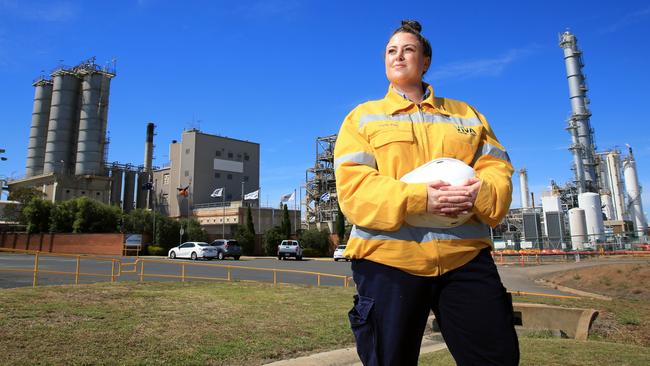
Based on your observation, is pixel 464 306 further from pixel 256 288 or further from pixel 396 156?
pixel 256 288

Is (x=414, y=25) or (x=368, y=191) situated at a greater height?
(x=414, y=25)

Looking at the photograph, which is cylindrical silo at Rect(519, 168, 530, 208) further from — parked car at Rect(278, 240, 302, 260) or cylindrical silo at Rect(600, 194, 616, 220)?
parked car at Rect(278, 240, 302, 260)

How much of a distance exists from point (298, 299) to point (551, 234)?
39.9 m

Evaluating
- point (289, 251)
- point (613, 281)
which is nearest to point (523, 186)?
point (289, 251)

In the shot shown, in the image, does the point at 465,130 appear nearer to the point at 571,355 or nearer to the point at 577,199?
the point at 571,355

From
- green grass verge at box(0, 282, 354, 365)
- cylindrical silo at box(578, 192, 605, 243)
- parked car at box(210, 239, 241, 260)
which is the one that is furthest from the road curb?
cylindrical silo at box(578, 192, 605, 243)

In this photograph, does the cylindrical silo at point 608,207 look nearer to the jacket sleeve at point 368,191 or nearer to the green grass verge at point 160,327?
the green grass verge at point 160,327

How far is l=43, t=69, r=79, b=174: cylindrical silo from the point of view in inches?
2889

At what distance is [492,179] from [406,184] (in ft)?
1.58

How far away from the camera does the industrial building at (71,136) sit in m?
71.4

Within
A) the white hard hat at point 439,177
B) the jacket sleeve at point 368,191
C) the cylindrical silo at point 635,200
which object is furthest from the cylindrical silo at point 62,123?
the cylindrical silo at point 635,200

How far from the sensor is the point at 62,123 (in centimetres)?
7431

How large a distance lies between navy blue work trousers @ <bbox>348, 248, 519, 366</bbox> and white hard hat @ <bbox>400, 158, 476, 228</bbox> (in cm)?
24

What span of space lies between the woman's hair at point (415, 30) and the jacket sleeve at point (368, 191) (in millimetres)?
688
